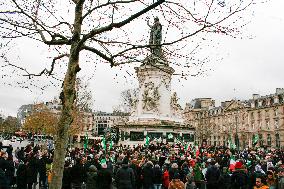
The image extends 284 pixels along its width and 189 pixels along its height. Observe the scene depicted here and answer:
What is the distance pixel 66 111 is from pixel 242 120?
99.2m

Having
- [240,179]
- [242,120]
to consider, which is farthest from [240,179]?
[242,120]

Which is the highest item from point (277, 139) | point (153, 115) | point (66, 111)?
point (153, 115)

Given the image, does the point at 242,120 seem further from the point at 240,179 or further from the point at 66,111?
the point at 66,111

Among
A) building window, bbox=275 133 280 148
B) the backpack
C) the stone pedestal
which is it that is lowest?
the backpack

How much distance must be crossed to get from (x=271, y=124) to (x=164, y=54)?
88554 mm

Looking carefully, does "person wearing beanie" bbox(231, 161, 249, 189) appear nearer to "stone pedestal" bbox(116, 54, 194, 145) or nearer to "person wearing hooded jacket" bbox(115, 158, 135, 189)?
"person wearing hooded jacket" bbox(115, 158, 135, 189)

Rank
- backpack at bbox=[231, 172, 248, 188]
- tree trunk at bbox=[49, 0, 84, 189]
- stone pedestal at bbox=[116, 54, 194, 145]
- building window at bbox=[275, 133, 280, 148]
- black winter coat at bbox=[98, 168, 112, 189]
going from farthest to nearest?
building window at bbox=[275, 133, 280, 148]
stone pedestal at bbox=[116, 54, 194, 145]
backpack at bbox=[231, 172, 248, 188]
black winter coat at bbox=[98, 168, 112, 189]
tree trunk at bbox=[49, 0, 84, 189]

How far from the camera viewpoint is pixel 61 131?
23.2 ft

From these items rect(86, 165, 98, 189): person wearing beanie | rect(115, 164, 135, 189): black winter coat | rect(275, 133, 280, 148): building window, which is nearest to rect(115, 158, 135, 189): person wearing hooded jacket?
rect(115, 164, 135, 189): black winter coat

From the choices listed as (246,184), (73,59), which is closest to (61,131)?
(73,59)

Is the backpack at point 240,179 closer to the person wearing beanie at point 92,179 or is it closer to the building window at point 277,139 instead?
the person wearing beanie at point 92,179

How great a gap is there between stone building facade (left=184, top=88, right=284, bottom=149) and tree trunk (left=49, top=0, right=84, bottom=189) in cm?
7622

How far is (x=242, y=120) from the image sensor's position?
10138 centimetres

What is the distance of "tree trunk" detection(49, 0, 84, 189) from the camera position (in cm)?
691
